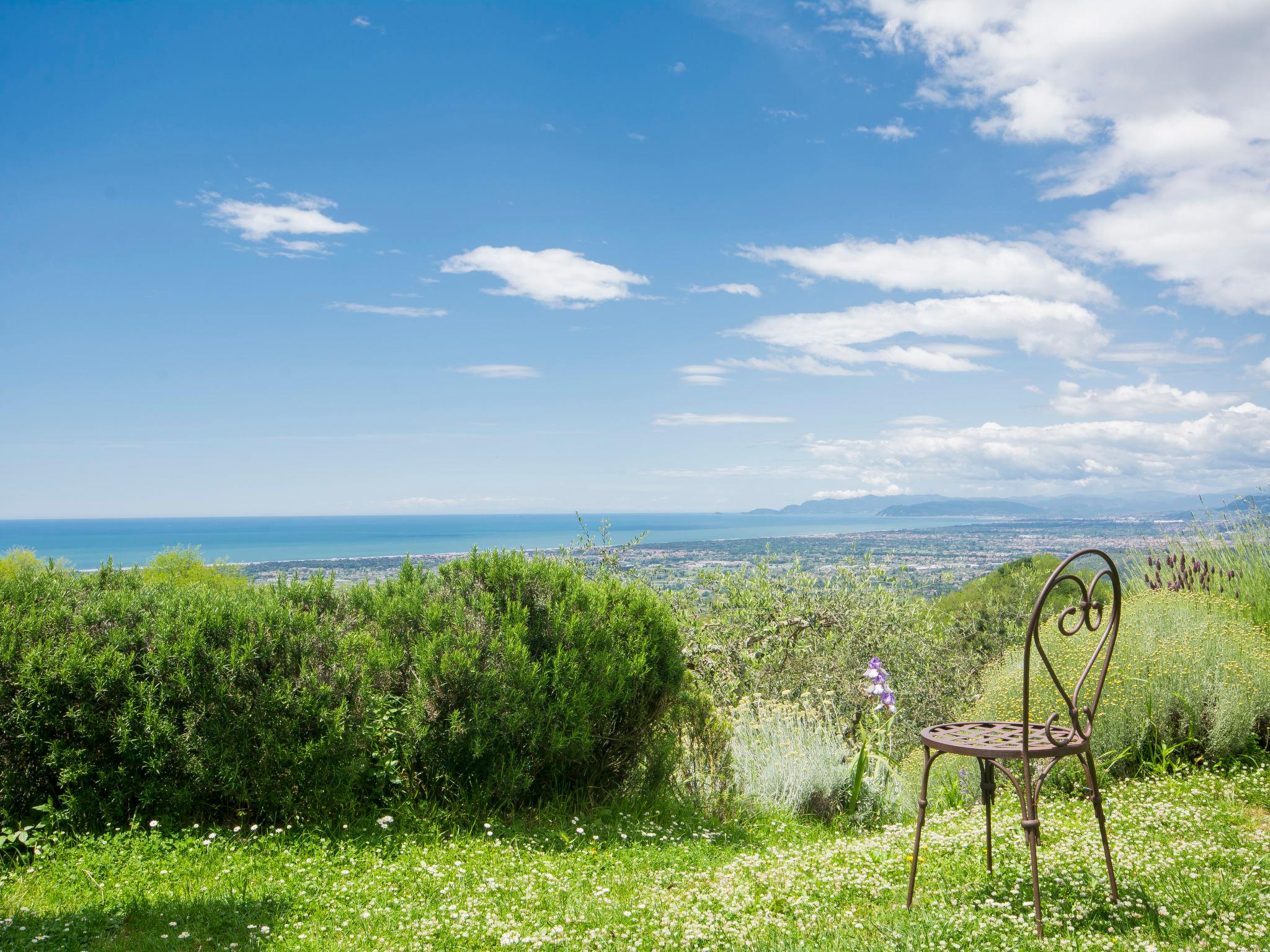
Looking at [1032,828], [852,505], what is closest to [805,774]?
[1032,828]

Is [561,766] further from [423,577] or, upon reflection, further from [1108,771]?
[1108,771]

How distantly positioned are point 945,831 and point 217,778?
4210mm

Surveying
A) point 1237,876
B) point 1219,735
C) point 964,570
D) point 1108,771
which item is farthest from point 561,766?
point 964,570

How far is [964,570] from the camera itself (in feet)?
39.9

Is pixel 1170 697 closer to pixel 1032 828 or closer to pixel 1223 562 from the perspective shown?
pixel 1032 828

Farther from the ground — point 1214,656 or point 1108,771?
point 1214,656

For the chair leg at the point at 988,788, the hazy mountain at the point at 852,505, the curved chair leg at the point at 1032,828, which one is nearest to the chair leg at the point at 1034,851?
the curved chair leg at the point at 1032,828

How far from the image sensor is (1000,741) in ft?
11.4

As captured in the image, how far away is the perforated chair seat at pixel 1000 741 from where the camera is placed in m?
3.21

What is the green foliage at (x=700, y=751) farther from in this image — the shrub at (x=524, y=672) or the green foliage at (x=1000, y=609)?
the green foliage at (x=1000, y=609)

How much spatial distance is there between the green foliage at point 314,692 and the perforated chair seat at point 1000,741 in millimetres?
2039

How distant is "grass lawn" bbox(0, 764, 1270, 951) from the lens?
3.25 metres

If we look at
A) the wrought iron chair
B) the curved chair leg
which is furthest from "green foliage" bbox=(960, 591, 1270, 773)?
the curved chair leg

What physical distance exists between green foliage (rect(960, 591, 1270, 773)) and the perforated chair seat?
213 cm
